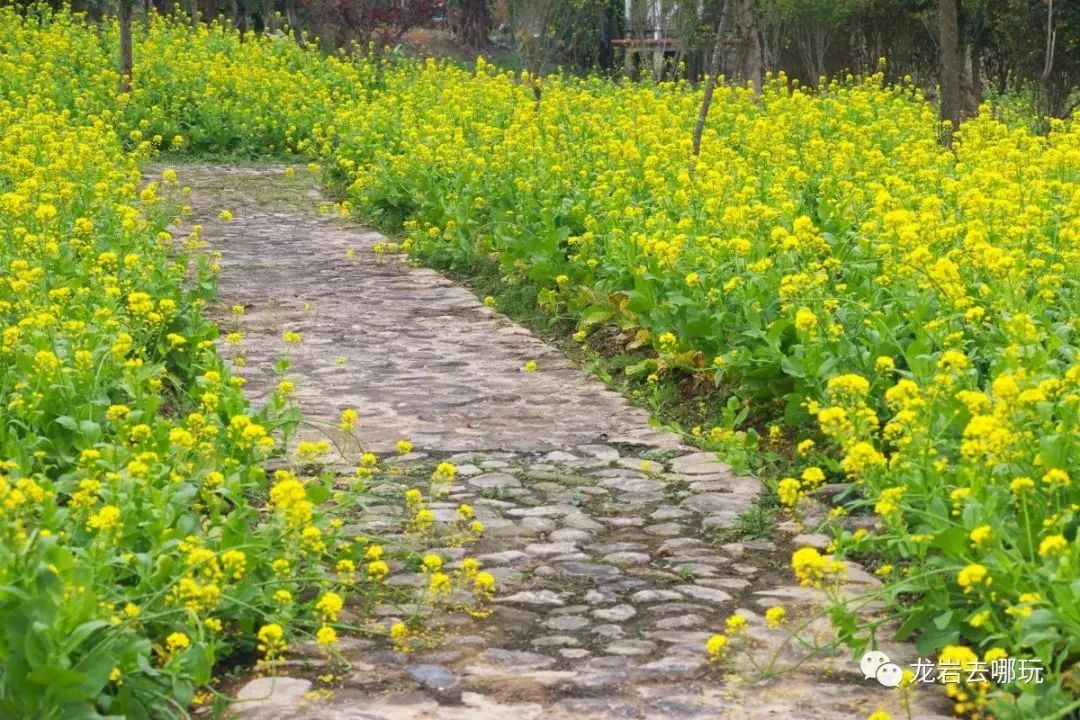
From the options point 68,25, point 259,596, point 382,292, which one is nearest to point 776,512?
point 259,596

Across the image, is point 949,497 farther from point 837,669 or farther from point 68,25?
point 68,25

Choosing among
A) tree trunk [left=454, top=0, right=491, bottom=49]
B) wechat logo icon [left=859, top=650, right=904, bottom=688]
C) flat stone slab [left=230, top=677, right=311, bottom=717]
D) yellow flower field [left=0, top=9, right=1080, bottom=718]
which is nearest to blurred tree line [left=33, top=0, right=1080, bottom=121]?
yellow flower field [left=0, top=9, right=1080, bottom=718]

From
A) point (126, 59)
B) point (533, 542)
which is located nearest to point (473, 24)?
point (126, 59)

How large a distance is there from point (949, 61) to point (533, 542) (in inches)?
337

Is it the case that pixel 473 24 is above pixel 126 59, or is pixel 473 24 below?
above

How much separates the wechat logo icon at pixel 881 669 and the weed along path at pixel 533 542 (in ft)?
0.13

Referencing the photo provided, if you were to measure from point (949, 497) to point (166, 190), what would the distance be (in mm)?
11107

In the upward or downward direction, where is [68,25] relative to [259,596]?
upward

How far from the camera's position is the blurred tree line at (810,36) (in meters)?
15.6

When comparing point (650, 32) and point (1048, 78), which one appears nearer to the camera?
point (1048, 78)

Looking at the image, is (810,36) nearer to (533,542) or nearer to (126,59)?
(126,59)

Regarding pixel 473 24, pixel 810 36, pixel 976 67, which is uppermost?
pixel 473 24

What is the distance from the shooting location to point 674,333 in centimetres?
731

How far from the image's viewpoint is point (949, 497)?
429 cm
